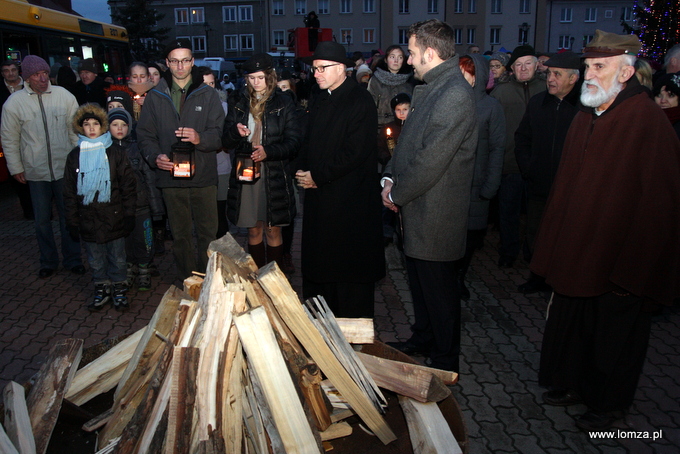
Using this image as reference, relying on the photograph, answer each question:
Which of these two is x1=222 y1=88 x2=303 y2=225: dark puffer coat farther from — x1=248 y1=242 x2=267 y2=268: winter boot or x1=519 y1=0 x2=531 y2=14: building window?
x1=519 y1=0 x2=531 y2=14: building window

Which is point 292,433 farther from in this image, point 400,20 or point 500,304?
point 400,20

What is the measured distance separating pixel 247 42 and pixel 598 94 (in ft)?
198

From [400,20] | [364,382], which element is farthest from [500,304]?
[400,20]

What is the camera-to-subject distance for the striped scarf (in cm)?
484

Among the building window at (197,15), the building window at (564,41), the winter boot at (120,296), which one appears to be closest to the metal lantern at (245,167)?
the winter boot at (120,296)

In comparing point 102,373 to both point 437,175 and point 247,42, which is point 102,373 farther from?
point 247,42

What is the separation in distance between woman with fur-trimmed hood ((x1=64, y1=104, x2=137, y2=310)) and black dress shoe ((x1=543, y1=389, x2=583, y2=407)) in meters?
3.73

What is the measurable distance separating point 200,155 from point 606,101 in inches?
135

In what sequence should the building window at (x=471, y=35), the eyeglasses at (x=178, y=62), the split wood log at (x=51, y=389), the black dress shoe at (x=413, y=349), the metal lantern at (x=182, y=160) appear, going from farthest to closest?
1. the building window at (x=471, y=35)
2. the eyeglasses at (x=178, y=62)
3. the metal lantern at (x=182, y=160)
4. the black dress shoe at (x=413, y=349)
5. the split wood log at (x=51, y=389)

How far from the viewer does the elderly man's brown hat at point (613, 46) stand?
9.82ft

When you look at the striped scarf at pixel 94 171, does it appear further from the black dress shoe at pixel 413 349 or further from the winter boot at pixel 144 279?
the black dress shoe at pixel 413 349

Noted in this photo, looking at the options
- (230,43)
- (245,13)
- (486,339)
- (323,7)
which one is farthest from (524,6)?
(486,339)

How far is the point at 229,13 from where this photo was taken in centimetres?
5906

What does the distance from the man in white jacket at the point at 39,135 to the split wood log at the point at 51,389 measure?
3.40 meters
